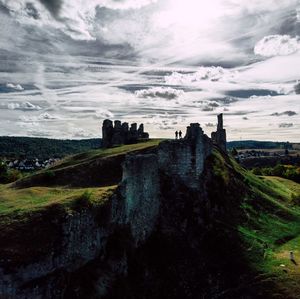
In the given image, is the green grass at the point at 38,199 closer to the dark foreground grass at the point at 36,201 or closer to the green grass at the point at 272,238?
the dark foreground grass at the point at 36,201

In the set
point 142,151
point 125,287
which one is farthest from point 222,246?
point 142,151

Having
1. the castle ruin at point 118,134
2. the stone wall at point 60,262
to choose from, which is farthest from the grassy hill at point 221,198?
the castle ruin at point 118,134

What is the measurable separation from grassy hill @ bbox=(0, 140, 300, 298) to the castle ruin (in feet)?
32.8

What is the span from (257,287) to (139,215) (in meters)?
10.5

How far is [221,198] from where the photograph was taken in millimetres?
41719

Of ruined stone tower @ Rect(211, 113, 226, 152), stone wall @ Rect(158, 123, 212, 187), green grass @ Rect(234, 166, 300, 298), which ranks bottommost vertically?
green grass @ Rect(234, 166, 300, 298)

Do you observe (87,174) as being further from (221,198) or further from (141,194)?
(221,198)

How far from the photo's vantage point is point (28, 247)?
71.4ft

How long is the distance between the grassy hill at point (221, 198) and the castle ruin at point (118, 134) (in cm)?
999

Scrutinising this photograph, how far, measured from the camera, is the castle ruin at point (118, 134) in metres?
64.3

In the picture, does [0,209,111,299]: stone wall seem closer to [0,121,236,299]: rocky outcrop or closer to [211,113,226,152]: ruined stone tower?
[0,121,236,299]: rocky outcrop

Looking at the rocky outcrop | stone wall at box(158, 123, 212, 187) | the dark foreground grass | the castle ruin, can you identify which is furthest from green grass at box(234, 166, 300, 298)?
the castle ruin

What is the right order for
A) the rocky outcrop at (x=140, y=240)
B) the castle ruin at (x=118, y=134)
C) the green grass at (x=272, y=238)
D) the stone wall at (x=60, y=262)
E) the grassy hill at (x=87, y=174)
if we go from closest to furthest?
the stone wall at (x=60, y=262) → the rocky outcrop at (x=140, y=240) → the green grass at (x=272, y=238) → the grassy hill at (x=87, y=174) → the castle ruin at (x=118, y=134)

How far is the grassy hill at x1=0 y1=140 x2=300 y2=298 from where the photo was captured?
23.6 m
